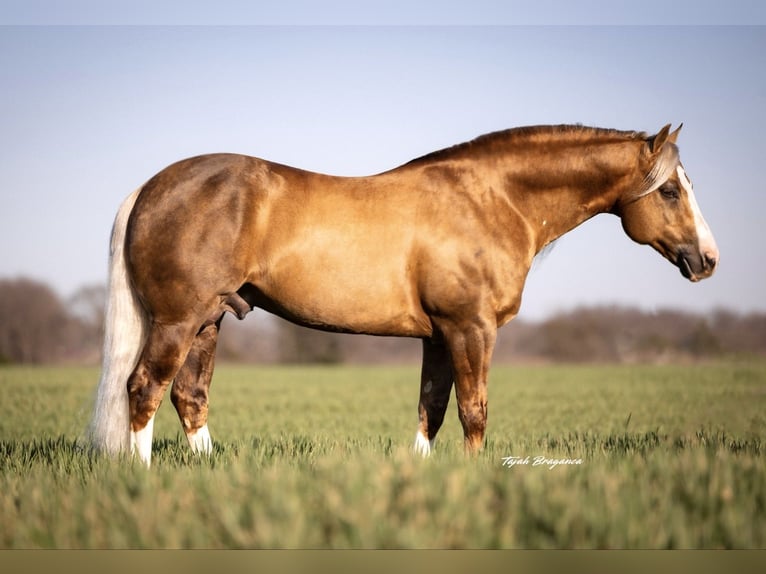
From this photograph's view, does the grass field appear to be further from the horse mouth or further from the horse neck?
the horse neck

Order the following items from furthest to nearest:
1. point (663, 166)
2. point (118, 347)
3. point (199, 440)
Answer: point (199, 440) → point (663, 166) → point (118, 347)

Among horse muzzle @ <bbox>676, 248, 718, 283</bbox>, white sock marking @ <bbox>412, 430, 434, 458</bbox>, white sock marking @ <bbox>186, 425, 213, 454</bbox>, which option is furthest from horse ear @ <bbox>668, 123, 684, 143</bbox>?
white sock marking @ <bbox>186, 425, 213, 454</bbox>

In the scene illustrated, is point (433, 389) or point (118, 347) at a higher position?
point (118, 347)

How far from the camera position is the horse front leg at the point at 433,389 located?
5.83 m

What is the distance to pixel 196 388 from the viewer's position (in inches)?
243

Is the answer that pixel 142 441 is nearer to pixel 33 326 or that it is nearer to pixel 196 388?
pixel 196 388

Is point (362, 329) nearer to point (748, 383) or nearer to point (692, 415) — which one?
point (692, 415)

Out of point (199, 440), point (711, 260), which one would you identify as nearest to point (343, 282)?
point (199, 440)

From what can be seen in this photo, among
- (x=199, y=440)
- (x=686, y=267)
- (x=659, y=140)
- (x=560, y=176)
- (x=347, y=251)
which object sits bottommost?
(x=199, y=440)

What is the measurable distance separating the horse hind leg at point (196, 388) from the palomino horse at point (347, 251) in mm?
616

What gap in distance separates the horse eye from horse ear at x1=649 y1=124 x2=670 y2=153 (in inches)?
12.7

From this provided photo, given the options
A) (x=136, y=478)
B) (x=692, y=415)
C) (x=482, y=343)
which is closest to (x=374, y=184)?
(x=482, y=343)

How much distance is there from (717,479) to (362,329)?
8.77 ft

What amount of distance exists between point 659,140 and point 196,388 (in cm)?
437
